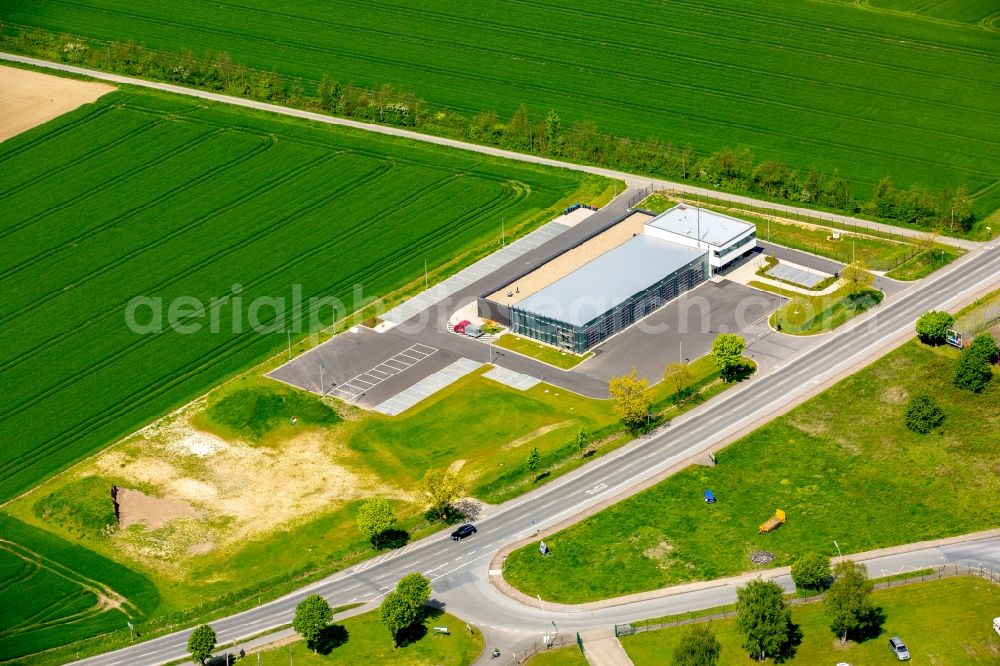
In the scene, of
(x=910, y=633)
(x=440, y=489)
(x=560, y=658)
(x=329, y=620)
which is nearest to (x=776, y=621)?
(x=910, y=633)

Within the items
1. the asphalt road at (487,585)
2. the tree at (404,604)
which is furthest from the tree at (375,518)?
the tree at (404,604)

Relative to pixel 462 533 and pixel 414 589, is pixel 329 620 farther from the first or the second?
pixel 462 533

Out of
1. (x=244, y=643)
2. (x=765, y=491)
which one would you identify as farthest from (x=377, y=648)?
(x=765, y=491)

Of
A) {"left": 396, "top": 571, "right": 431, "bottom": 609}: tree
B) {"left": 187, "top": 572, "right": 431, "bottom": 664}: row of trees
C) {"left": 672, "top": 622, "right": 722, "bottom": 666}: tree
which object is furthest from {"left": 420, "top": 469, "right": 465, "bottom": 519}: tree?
{"left": 672, "top": 622, "right": 722, "bottom": 666}: tree

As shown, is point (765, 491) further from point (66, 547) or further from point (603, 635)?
point (66, 547)

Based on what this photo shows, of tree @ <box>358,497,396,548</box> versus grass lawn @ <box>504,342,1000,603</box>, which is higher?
tree @ <box>358,497,396,548</box>

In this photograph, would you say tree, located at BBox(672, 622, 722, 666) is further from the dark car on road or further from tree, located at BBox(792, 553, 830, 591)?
the dark car on road

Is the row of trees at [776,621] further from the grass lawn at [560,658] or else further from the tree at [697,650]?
the grass lawn at [560,658]
